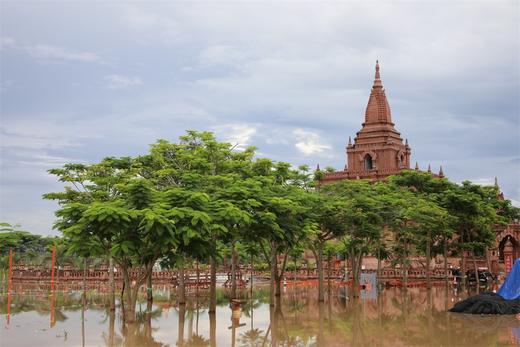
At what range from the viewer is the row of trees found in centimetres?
2175

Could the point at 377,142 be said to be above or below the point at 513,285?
above

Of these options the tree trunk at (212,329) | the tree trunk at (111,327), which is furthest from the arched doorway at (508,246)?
the tree trunk at (111,327)

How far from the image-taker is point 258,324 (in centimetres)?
2609

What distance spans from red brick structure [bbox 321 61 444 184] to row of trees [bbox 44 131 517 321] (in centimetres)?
2003

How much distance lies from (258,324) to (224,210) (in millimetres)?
5169

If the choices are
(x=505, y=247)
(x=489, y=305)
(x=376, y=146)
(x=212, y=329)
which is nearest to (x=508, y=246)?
(x=505, y=247)

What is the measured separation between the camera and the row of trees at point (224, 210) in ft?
71.4

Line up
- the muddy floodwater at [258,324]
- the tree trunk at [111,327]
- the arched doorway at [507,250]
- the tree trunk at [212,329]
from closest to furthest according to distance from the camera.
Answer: the tree trunk at [111,327] → the tree trunk at [212,329] → the muddy floodwater at [258,324] → the arched doorway at [507,250]

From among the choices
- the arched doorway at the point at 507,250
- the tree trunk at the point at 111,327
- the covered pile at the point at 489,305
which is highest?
the arched doorway at the point at 507,250

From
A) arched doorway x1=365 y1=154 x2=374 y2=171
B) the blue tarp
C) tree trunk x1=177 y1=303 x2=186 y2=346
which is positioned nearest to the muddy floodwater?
tree trunk x1=177 y1=303 x2=186 y2=346

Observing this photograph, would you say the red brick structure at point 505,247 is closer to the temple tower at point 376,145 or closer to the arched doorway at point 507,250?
the arched doorway at point 507,250

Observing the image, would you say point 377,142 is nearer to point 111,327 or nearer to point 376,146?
point 376,146

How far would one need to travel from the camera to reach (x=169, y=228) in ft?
68.1

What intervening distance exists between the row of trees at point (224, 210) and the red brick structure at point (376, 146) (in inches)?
789
